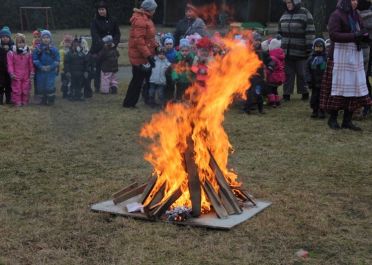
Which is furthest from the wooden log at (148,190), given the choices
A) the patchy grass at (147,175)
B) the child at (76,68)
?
the child at (76,68)

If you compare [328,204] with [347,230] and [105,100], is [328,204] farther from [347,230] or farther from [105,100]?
[105,100]

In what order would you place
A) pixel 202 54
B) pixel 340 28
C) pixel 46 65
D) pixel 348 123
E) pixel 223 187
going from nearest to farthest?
pixel 223 187 < pixel 340 28 < pixel 348 123 < pixel 202 54 < pixel 46 65

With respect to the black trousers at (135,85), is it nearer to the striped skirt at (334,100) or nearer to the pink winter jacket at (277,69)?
the pink winter jacket at (277,69)

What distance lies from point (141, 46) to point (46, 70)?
191 cm

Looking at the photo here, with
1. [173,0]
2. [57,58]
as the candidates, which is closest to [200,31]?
[57,58]

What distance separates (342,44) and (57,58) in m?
5.43

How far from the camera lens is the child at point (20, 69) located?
36.8 feet

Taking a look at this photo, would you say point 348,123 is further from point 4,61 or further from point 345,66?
point 4,61

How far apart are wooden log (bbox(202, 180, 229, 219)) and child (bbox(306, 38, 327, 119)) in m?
5.33

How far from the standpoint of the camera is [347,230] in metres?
5.24

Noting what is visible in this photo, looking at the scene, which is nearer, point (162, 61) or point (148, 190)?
point (148, 190)

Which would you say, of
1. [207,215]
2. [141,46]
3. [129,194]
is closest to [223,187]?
[207,215]

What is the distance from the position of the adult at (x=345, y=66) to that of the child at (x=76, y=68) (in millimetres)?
5038

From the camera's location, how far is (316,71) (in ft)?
34.4
